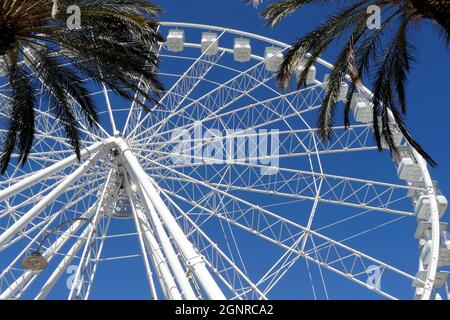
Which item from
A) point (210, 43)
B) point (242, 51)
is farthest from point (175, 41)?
point (242, 51)

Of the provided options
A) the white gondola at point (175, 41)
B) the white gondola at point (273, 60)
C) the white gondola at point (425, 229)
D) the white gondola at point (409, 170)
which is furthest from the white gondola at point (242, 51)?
the white gondola at point (425, 229)

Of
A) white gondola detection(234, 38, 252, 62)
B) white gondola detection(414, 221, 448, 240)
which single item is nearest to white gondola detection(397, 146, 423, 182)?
white gondola detection(414, 221, 448, 240)

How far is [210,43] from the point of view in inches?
1019

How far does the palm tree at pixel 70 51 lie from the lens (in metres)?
12.5

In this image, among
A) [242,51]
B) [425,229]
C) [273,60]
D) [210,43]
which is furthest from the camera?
[210,43]

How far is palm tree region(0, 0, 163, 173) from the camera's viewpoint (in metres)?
12.5

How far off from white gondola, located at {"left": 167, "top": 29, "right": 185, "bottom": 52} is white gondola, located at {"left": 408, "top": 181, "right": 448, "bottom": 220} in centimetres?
944

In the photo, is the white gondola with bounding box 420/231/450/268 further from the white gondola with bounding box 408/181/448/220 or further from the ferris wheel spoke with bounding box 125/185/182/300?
the ferris wheel spoke with bounding box 125/185/182/300

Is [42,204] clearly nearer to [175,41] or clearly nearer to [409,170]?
[175,41]

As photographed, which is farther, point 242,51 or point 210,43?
point 210,43

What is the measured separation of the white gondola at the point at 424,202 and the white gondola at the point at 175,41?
9444 mm

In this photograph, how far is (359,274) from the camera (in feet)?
69.7

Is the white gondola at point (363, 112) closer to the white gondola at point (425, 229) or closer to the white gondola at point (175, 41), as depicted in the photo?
the white gondola at point (425, 229)

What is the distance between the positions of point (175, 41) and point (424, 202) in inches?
403
